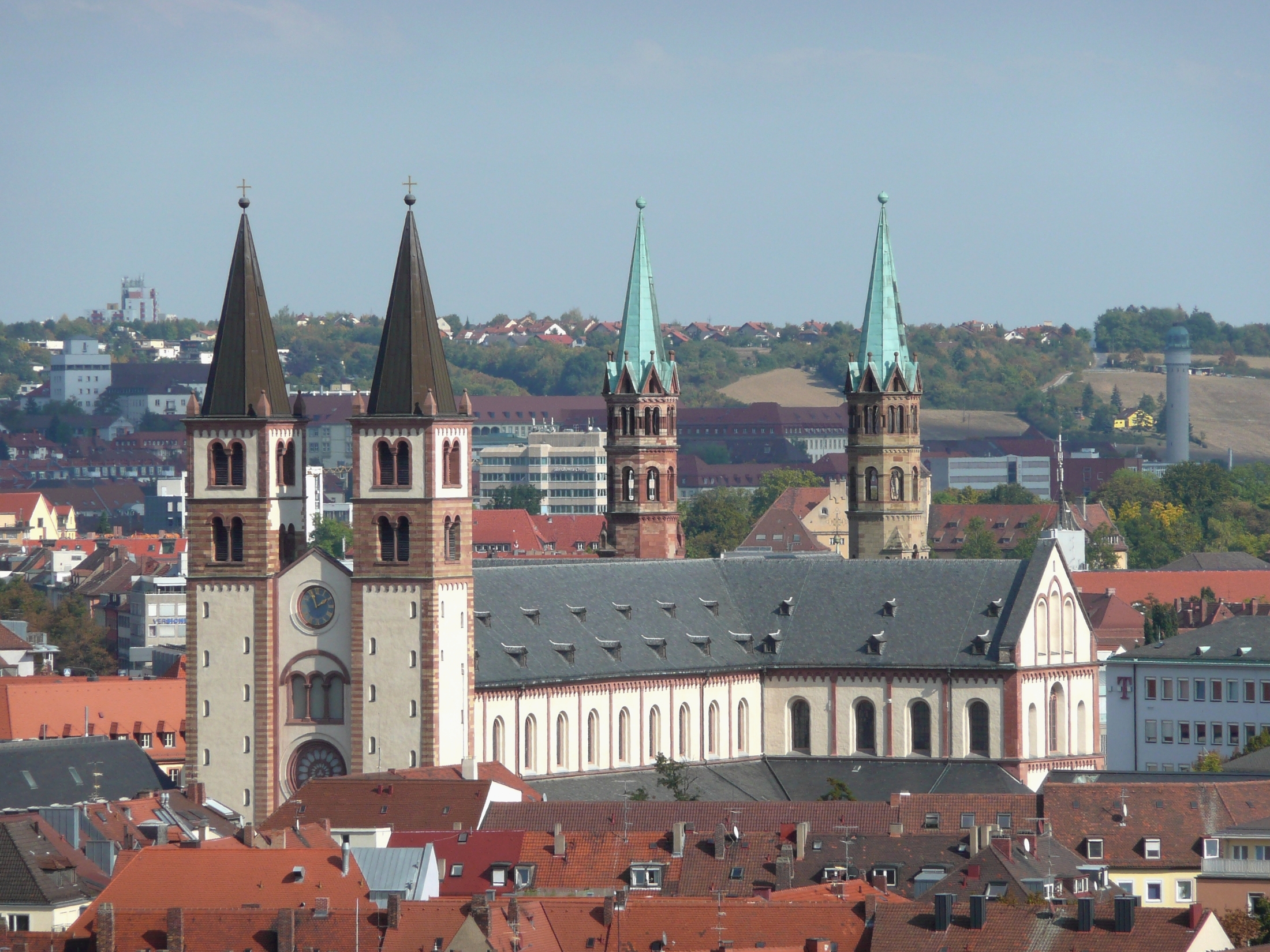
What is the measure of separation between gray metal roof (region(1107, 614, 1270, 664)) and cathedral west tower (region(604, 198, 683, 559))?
2117 centimetres

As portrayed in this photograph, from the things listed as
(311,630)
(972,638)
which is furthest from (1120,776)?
(311,630)

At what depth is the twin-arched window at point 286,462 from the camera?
118 m

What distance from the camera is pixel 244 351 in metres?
118

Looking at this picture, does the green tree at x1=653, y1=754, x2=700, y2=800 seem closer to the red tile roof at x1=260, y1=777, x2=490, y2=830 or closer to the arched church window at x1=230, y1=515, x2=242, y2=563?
the red tile roof at x1=260, y1=777, x2=490, y2=830

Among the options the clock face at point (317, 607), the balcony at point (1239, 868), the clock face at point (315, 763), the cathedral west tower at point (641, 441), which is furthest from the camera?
the cathedral west tower at point (641, 441)

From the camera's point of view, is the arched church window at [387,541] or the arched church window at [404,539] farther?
the arched church window at [387,541]

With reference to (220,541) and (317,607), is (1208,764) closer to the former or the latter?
(317,607)

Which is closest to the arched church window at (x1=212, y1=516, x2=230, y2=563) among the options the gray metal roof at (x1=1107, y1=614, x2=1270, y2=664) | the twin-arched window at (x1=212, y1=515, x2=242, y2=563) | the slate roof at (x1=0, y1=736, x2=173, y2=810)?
the twin-arched window at (x1=212, y1=515, x2=242, y2=563)

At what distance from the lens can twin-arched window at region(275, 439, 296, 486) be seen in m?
118

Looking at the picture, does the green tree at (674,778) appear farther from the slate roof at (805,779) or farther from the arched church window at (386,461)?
→ the arched church window at (386,461)

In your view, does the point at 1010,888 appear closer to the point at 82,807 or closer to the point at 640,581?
the point at 82,807

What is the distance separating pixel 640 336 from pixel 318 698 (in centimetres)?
3322

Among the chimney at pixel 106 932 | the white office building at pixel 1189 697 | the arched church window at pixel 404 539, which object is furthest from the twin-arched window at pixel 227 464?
the white office building at pixel 1189 697

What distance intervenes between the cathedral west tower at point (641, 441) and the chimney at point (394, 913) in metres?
55.5
